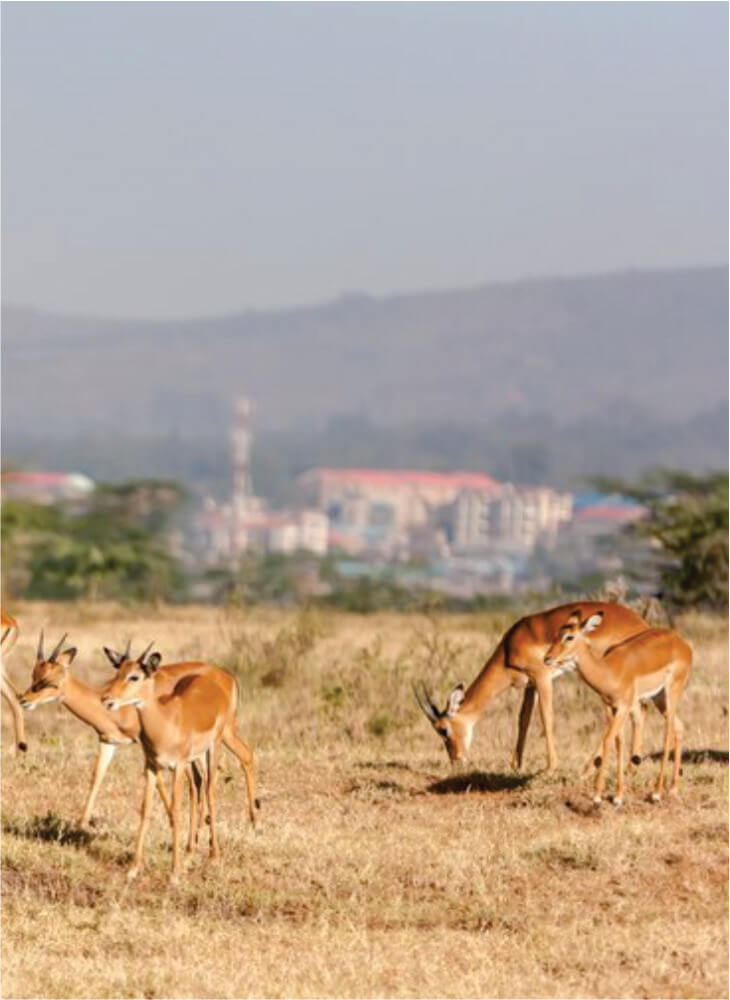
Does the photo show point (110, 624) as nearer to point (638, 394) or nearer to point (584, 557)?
point (584, 557)

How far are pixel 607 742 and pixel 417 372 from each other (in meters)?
118

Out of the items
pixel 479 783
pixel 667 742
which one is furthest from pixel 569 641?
pixel 479 783

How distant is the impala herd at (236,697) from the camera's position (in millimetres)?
9570

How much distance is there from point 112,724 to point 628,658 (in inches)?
92.0

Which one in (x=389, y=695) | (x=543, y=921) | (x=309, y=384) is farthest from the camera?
(x=309, y=384)

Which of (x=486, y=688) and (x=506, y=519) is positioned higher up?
(x=506, y=519)

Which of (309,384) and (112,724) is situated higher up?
(309,384)

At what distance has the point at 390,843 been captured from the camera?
10.3 meters

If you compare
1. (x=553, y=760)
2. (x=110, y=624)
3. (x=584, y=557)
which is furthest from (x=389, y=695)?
(x=584, y=557)

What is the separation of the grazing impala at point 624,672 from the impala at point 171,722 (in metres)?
1.67

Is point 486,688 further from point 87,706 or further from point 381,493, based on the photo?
point 381,493

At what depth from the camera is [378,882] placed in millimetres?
9742

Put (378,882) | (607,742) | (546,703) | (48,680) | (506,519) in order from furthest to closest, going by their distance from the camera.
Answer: (506,519), (546,703), (607,742), (48,680), (378,882)

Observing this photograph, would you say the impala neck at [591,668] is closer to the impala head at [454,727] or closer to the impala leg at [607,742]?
the impala leg at [607,742]
